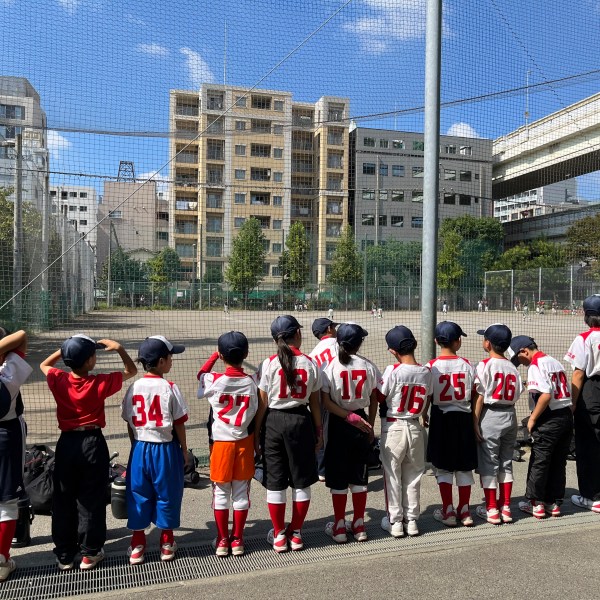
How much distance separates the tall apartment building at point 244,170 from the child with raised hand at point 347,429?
2911 mm

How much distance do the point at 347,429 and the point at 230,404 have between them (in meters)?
0.85

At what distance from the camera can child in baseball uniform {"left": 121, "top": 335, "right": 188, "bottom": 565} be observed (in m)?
3.40

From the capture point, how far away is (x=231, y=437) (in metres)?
3.55

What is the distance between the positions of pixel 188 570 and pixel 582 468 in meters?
3.21

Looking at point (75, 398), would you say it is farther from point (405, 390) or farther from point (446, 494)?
point (446, 494)

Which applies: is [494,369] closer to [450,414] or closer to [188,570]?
[450,414]

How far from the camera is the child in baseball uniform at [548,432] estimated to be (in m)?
4.11

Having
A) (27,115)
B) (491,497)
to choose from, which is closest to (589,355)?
(491,497)

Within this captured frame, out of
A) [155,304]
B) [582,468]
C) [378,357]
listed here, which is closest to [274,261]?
[155,304]

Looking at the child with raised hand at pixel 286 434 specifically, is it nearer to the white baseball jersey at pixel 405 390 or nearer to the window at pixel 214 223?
the white baseball jersey at pixel 405 390

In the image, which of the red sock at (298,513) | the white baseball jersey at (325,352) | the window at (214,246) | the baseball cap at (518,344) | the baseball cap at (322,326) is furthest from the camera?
the window at (214,246)

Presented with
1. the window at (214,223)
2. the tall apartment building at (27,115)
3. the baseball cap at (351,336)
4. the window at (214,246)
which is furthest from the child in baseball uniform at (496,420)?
the tall apartment building at (27,115)

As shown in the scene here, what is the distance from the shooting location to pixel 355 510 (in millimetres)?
3863

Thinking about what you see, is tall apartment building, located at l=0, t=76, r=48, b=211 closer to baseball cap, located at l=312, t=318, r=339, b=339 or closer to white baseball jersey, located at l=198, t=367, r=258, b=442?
baseball cap, located at l=312, t=318, r=339, b=339
